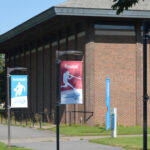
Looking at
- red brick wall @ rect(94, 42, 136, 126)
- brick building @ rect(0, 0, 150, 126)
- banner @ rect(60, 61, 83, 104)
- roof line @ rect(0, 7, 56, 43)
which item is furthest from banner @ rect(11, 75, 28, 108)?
roof line @ rect(0, 7, 56, 43)

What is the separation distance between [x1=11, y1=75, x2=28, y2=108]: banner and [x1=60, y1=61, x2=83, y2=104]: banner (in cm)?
540

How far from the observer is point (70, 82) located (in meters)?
14.7

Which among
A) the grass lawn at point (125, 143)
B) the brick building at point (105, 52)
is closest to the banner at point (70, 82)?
the grass lawn at point (125, 143)

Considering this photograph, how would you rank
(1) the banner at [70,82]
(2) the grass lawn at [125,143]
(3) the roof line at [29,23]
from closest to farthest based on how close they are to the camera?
(1) the banner at [70,82]
(2) the grass lawn at [125,143]
(3) the roof line at [29,23]

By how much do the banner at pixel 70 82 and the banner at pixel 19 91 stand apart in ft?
17.7

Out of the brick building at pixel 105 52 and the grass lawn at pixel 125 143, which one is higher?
the brick building at pixel 105 52

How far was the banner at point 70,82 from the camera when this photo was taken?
575 inches

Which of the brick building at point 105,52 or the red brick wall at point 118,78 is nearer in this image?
the brick building at point 105,52

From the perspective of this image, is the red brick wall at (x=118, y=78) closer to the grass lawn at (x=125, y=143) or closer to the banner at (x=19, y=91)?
the grass lawn at (x=125, y=143)

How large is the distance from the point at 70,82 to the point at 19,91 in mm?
5609

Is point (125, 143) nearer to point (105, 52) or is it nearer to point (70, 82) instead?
point (70, 82)

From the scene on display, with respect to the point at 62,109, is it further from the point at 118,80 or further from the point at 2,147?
the point at 2,147

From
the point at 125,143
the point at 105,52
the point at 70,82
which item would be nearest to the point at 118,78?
the point at 105,52

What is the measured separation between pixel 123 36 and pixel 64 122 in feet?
27.8
